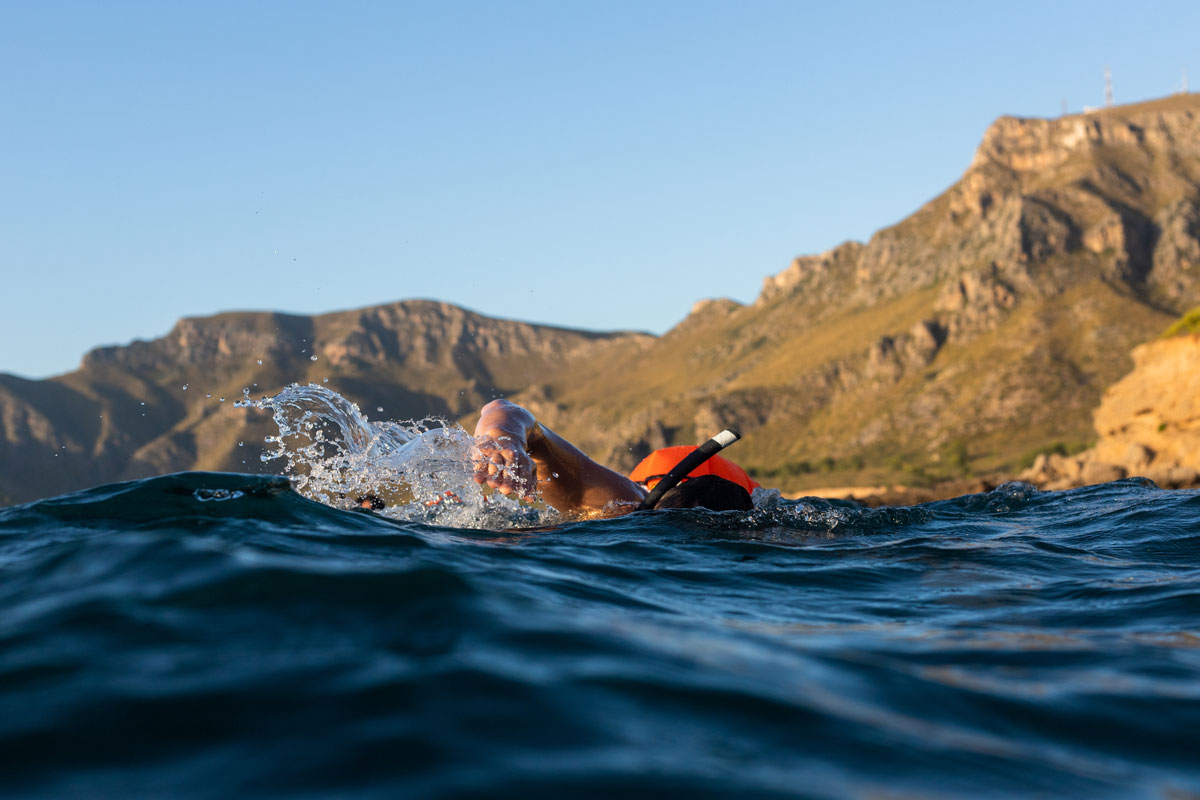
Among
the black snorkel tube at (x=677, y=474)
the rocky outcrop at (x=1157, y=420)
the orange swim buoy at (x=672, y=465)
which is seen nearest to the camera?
the black snorkel tube at (x=677, y=474)

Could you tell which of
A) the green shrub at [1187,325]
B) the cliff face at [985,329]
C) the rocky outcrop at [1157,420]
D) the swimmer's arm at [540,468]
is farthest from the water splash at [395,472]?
the cliff face at [985,329]

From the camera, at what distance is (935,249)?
180500 mm

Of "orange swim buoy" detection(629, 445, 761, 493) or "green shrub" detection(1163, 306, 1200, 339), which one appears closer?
"orange swim buoy" detection(629, 445, 761, 493)

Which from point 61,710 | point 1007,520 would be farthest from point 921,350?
point 61,710

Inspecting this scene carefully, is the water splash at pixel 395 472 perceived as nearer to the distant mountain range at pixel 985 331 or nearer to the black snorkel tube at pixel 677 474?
the black snorkel tube at pixel 677 474

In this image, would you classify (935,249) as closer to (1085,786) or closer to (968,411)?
(968,411)

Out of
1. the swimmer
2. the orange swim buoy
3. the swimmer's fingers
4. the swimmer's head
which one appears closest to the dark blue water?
the swimmer's fingers

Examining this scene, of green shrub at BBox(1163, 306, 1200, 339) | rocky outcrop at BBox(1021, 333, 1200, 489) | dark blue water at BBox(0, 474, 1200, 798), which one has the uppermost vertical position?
green shrub at BBox(1163, 306, 1200, 339)

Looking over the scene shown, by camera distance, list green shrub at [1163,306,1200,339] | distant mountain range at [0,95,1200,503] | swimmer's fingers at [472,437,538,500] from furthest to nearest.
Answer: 1. distant mountain range at [0,95,1200,503]
2. green shrub at [1163,306,1200,339]
3. swimmer's fingers at [472,437,538,500]

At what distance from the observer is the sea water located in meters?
2.61

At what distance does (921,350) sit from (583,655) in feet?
482

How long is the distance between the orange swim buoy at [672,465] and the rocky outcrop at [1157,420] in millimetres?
42939

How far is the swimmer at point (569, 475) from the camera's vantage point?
7.20 metres

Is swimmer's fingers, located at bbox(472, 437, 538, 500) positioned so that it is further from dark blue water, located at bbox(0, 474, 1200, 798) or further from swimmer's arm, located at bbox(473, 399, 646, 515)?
dark blue water, located at bbox(0, 474, 1200, 798)
